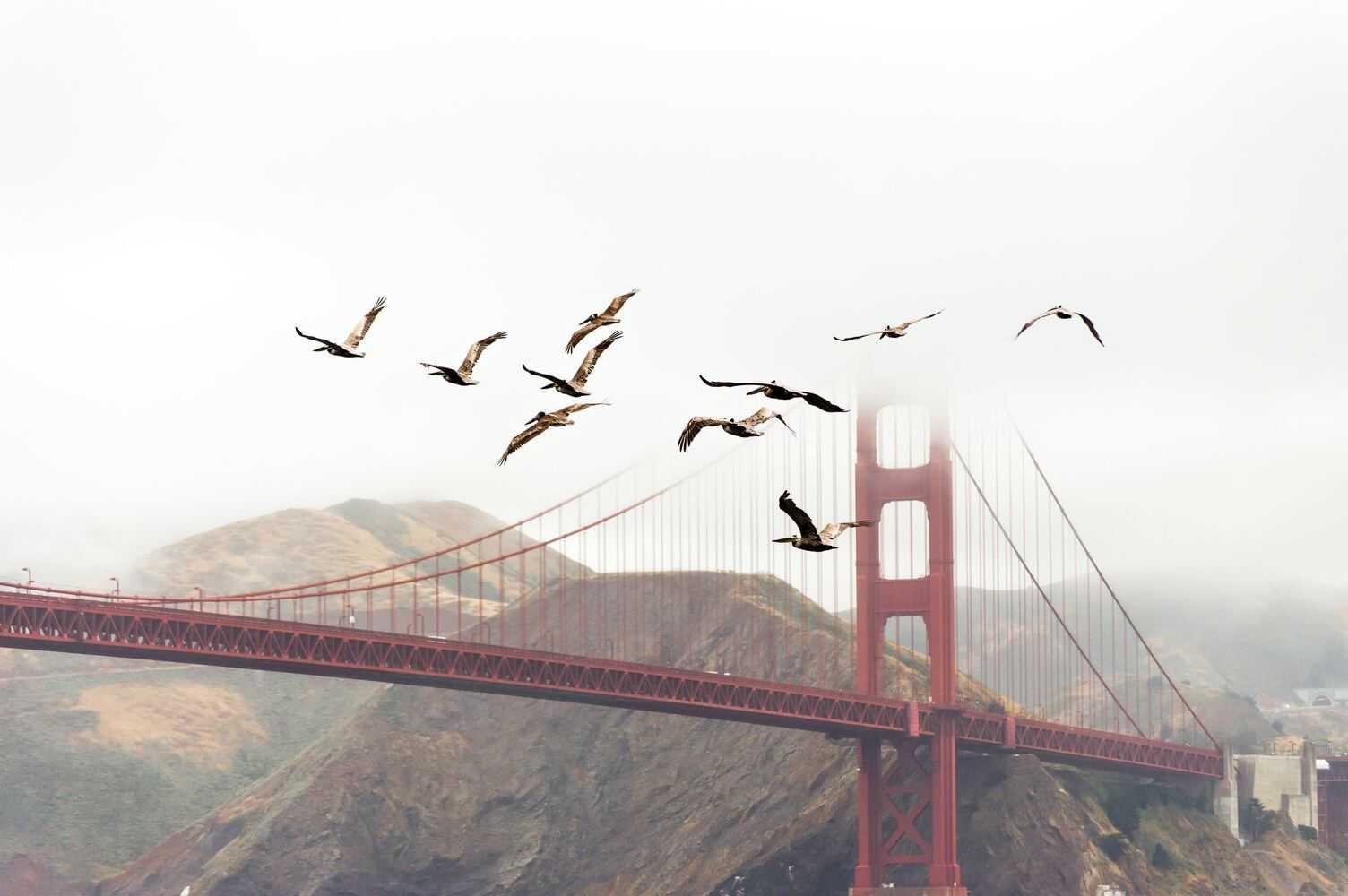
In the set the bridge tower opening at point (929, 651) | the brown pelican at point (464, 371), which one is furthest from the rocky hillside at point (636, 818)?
the brown pelican at point (464, 371)

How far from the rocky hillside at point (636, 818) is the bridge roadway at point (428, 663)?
527 inches

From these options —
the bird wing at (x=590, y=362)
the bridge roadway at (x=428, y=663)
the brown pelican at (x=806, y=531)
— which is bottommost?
the bridge roadway at (x=428, y=663)

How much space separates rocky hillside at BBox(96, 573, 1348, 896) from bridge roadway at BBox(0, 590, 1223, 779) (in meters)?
13.4

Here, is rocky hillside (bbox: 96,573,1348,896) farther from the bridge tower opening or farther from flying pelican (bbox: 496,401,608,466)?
flying pelican (bbox: 496,401,608,466)

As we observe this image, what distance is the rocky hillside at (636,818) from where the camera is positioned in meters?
135

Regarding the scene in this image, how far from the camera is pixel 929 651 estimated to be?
12412cm

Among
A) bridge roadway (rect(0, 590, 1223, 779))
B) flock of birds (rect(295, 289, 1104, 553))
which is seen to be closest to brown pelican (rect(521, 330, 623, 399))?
flock of birds (rect(295, 289, 1104, 553))

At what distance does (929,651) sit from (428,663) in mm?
27963

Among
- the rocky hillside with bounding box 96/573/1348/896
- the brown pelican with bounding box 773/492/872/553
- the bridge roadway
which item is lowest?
the rocky hillside with bounding box 96/573/1348/896

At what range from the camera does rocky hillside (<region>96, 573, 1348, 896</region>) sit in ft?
443

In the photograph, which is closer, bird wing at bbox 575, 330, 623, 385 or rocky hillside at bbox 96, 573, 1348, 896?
bird wing at bbox 575, 330, 623, 385

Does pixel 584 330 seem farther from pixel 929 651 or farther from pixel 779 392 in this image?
pixel 929 651

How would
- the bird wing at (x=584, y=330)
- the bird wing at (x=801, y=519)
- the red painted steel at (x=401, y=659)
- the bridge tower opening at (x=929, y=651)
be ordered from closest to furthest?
the bird wing at (x=801, y=519), the bird wing at (x=584, y=330), the red painted steel at (x=401, y=659), the bridge tower opening at (x=929, y=651)

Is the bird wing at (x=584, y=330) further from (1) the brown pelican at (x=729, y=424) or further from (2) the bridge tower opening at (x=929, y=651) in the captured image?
(2) the bridge tower opening at (x=929, y=651)
